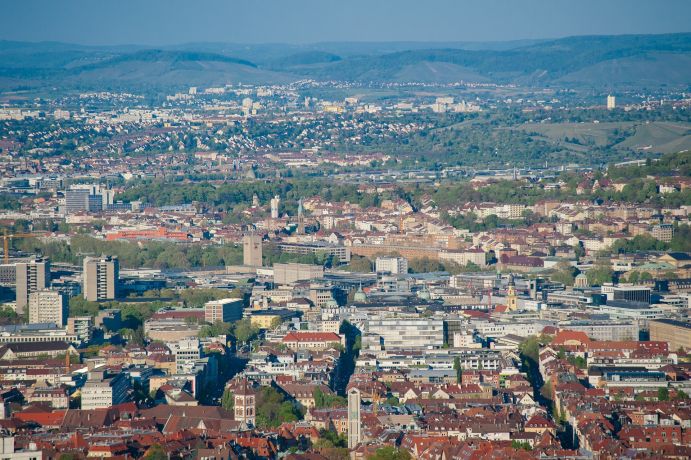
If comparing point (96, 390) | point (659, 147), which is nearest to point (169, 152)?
point (659, 147)

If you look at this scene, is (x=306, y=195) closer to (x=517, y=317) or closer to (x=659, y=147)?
(x=659, y=147)

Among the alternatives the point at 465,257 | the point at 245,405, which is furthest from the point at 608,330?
the point at 465,257

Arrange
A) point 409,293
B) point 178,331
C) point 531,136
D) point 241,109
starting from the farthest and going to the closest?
1. point 241,109
2. point 531,136
3. point 409,293
4. point 178,331

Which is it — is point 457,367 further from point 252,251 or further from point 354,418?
point 252,251

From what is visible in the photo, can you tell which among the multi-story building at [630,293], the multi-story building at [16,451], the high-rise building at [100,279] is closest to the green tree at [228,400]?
the multi-story building at [16,451]

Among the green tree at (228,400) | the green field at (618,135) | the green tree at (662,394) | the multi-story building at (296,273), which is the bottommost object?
the green tree at (228,400)

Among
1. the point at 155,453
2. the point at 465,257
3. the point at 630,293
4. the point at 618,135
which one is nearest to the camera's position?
the point at 155,453

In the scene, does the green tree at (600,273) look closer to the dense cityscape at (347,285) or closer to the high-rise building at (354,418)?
the dense cityscape at (347,285)
